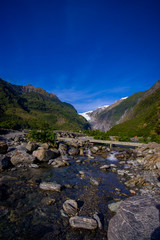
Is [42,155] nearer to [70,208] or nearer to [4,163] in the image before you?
[4,163]

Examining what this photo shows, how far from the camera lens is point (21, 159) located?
14.6 meters

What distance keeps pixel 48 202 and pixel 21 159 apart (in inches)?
337

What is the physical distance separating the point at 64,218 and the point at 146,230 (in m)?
4.12

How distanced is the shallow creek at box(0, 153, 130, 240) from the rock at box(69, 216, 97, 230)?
184 mm

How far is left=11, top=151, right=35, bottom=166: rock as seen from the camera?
14.3m

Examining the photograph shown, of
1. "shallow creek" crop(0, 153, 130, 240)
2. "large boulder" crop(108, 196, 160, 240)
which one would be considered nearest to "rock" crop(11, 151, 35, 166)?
"shallow creek" crop(0, 153, 130, 240)

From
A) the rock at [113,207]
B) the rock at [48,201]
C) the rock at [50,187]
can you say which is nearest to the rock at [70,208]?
the rock at [48,201]

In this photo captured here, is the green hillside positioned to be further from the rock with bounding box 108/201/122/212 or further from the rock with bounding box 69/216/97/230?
the rock with bounding box 69/216/97/230

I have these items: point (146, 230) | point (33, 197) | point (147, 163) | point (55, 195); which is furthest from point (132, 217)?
point (147, 163)

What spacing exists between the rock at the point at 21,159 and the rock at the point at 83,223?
1060 cm

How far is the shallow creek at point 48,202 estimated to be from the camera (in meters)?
5.63

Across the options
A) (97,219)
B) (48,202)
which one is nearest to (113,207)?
(97,219)

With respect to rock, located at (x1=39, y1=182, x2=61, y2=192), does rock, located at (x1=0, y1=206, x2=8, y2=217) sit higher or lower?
higher

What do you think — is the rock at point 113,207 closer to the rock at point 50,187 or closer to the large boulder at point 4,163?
the rock at point 50,187
